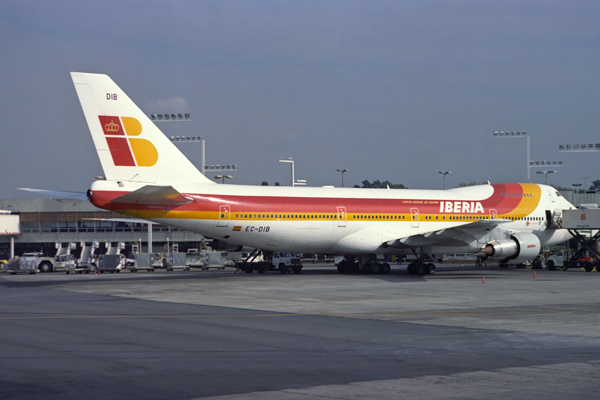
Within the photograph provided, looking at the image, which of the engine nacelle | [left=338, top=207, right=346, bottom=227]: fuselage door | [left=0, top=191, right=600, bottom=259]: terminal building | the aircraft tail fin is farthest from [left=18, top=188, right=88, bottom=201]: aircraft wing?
[left=0, top=191, right=600, bottom=259]: terminal building

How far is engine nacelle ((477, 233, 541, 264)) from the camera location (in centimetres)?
3566

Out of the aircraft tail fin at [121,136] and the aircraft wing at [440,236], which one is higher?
the aircraft tail fin at [121,136]

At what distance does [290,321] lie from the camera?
16.5 m

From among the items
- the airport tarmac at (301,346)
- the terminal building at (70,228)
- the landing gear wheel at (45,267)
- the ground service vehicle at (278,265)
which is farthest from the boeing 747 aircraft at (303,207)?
the terminal building at (70,228)

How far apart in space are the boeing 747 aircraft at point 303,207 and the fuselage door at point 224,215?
5 centimetres

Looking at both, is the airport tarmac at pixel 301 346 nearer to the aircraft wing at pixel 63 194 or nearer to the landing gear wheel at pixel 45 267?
the aircraft wing at pixel 63 194

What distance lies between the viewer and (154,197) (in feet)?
97.5

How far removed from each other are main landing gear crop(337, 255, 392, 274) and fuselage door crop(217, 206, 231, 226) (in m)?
10.4

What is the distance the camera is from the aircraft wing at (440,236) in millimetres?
34656

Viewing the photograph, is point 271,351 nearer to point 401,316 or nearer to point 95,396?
point 95,396

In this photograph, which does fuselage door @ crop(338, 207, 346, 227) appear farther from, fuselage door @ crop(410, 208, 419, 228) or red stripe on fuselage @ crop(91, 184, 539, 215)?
fuselage door @ crop(410, 208, 419, 228)

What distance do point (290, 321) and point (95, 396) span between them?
8.41 meters

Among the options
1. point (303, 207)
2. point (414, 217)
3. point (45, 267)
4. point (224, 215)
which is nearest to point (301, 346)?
point (224, 215)

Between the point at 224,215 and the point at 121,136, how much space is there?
20.0 feet
